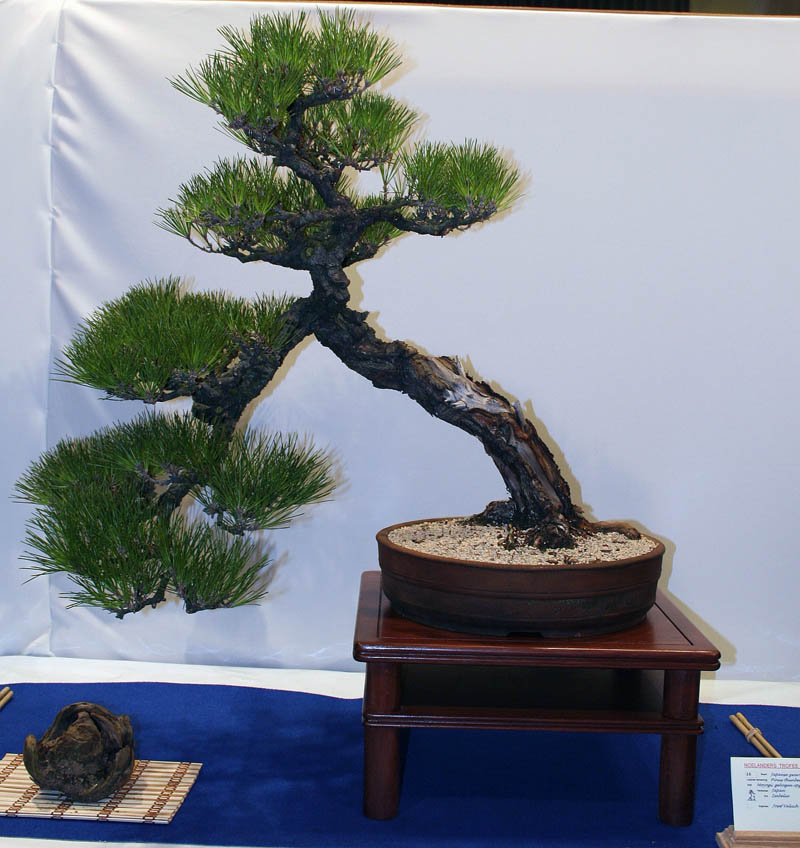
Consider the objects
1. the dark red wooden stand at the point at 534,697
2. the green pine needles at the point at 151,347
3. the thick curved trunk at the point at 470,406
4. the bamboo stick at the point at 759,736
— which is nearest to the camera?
the green pine needles at the point at 151,347

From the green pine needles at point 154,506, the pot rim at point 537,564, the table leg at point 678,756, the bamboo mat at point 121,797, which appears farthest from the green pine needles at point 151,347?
the table leg at point 678,756

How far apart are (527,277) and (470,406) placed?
2.71 feet

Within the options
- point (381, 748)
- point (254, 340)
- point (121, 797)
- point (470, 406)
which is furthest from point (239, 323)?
point (121, 797)

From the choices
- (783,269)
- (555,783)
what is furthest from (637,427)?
(555,783)

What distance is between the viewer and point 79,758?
1634 mm

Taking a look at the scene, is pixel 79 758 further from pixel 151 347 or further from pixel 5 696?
pixel 151 347

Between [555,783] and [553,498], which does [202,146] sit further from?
[555,783]

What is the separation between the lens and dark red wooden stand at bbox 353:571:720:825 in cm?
155

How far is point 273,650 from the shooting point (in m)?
2.55

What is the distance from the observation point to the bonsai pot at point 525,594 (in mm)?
1580

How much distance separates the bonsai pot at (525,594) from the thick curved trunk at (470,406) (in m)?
0.14

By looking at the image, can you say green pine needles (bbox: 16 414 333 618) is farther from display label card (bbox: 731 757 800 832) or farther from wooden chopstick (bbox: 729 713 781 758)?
wooden chopstick (bbox: 729 713 781 758)

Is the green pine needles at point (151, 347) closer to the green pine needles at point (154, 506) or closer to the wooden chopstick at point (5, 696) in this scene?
the green pine needles at point (154, 506)

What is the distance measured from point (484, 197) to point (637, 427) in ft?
3.69
